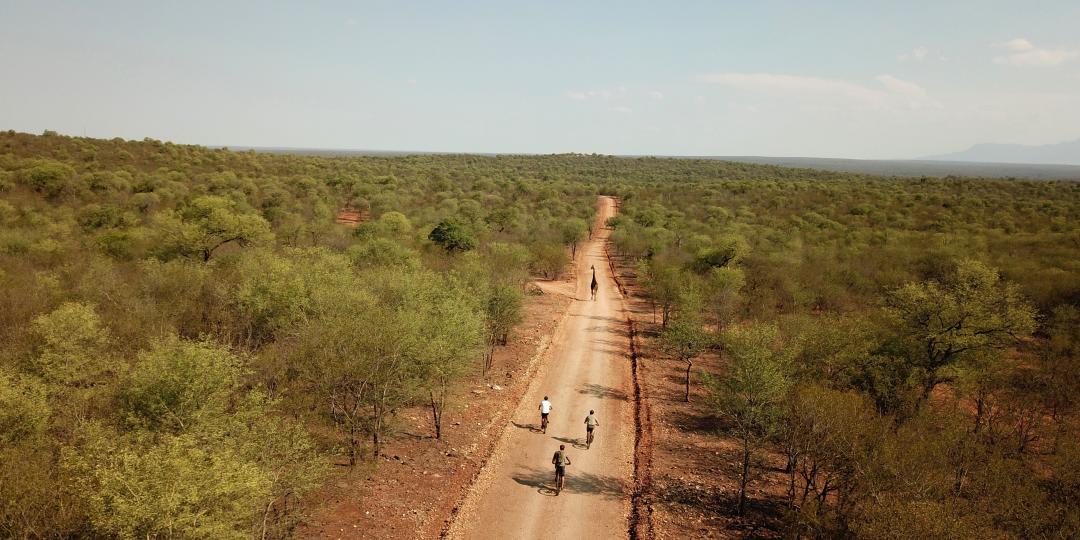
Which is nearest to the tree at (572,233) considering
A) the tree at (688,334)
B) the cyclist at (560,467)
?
the tree at (688,334)

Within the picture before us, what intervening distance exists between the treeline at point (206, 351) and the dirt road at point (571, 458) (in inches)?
149

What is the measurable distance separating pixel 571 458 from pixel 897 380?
13.2m

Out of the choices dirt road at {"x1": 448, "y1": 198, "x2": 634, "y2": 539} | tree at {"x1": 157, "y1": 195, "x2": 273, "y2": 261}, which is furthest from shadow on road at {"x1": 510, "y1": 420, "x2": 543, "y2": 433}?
tree at {"x1": 157, "y1": 195, "x2": 273, "y2": 261}

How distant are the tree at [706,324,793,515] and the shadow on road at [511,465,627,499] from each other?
164 inches

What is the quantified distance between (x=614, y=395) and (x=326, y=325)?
14.3 m

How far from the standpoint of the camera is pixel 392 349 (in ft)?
58.3

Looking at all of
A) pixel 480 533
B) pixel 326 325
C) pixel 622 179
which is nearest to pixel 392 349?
pixel 326 325

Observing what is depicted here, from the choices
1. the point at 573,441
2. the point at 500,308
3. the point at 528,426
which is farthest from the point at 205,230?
the point at 573,441

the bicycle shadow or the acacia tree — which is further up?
the acacia tree

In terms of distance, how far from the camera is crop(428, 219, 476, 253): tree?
4569cm

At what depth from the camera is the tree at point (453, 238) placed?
4569cm

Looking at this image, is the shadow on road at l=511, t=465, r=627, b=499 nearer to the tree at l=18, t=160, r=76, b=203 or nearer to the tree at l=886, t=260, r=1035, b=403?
the tree at l=886, t=260, r=1035, b=403

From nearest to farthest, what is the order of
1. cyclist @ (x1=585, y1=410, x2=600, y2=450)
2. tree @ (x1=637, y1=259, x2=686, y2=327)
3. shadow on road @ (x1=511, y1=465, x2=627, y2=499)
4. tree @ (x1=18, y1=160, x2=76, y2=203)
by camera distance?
1. shadow on road @ (x1=511, y1=465, x2=627, y2=499)
2. cyclist @ (x1=585, y1=410, x2=600, y2=450)
3. tree @ (x1=637, y1=259, x2=686, y2=327)
4. tree @ (x1=18, y1=160, x2=76, y2=203)

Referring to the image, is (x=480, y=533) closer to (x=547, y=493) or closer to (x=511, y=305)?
(x=547, y=493)
